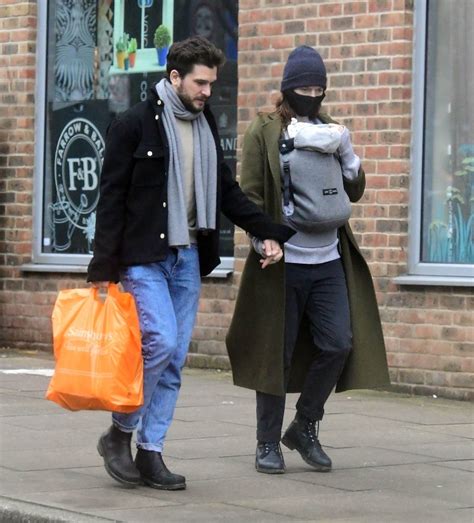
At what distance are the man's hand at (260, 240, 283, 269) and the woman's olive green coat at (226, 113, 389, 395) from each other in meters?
0.30

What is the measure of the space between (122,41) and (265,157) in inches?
221

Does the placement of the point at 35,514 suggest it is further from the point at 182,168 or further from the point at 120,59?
the point at 120,59

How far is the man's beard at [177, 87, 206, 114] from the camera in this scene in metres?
6.70

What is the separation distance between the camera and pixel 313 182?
7.11 m

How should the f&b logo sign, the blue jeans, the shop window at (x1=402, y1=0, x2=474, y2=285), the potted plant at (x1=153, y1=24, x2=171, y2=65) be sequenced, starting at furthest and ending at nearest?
the f&b logo sign, the potted plant at (x1=153, y1=24, x2=171, y2=65), the shop window at (x1=402, y1=0, x2=474, y2=285), the blue jeans

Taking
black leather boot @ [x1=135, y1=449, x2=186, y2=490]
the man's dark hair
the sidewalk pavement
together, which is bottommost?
the sidewalk pavement

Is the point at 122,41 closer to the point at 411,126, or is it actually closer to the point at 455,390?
the point at 411,126

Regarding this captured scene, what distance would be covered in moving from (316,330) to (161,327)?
97cm

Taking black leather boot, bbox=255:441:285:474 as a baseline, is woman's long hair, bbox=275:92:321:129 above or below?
above

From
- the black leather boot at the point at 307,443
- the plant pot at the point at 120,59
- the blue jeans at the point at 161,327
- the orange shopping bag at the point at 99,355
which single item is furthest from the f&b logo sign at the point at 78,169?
the orange shopping bag at the point at 99,355

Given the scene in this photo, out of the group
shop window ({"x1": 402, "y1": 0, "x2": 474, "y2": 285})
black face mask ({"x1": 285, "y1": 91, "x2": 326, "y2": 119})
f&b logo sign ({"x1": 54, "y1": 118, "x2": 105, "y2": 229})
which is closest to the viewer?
black face mask ({"x1": 285, "y1": 91, "x2": 326, "y2": 119})

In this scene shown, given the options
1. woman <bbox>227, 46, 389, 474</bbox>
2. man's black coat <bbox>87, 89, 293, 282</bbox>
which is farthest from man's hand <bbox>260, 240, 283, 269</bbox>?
man's black coat <bbox>87, 89, 293, 282</bbox>

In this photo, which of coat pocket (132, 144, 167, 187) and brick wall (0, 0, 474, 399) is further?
brick wall (0, 0, 474, 399)

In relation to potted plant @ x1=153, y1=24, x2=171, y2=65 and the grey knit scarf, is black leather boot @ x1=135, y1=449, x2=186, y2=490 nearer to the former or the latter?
the grey knit scarf
